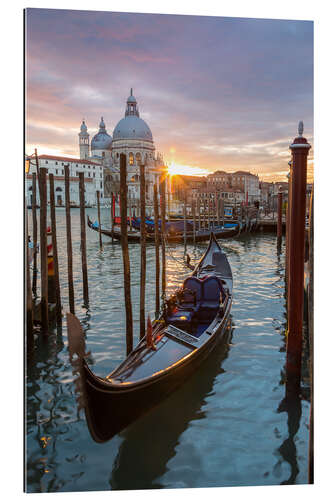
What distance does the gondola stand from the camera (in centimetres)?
194

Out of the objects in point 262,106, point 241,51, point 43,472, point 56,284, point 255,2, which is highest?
point 255,2

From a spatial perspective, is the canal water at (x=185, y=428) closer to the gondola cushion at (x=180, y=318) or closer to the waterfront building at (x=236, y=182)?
the gondola cushion at (x=180, y=318)

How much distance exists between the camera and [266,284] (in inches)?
272

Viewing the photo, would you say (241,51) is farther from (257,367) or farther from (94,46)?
(257,367)

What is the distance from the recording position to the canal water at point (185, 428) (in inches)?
85.1

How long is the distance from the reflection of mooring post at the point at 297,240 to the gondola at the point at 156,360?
0.78 meters

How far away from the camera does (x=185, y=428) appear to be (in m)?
2.61

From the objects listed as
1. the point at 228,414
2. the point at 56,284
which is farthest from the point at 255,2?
the point at 56,284

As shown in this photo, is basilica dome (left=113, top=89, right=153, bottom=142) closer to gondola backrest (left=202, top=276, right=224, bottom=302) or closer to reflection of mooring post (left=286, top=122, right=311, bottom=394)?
gondola backrest (left=202, top=276, right=224, bottom=302)

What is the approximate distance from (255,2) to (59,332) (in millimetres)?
3715

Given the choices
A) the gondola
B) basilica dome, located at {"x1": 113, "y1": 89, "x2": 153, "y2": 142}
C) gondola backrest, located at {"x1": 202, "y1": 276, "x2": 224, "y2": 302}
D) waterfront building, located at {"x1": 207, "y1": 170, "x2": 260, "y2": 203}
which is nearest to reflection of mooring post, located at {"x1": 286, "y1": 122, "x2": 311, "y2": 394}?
the gondola

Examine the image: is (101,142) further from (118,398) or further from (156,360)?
(118,398)

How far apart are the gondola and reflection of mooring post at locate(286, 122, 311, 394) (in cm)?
78
